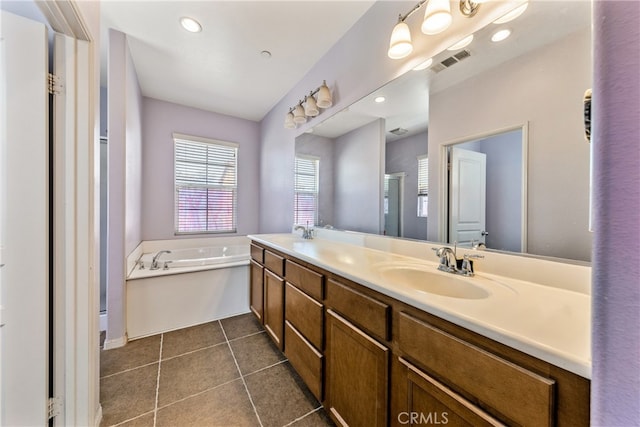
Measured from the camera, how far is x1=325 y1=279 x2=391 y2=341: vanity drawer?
34.9 inches

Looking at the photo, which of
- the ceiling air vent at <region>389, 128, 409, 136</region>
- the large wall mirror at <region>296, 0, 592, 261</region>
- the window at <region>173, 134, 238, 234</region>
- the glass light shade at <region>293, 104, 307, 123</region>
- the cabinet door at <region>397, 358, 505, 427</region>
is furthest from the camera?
the window at <region>173, 134, 238, 234</region>

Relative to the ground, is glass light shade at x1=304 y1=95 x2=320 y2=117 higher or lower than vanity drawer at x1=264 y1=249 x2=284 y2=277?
higher

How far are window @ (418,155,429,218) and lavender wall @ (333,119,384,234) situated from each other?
1.04ft

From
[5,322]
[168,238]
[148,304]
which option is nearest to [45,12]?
[5,322]

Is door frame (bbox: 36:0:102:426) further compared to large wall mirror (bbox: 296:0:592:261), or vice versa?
door frame (bbox: 36:0:102:426)

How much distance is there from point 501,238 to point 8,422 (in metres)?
2.22

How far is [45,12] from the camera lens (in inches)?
37.9

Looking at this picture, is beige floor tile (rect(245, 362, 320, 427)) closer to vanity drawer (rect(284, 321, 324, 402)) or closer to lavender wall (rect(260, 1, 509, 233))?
vanity drawer (rect(284, 321, 324, 402))

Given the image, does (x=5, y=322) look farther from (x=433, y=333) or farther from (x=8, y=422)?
(x=433, y=333)

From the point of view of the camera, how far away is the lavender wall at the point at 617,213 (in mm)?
309

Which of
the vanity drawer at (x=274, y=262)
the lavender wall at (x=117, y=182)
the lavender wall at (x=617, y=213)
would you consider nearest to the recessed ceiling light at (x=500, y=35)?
the lavender wall at (x=617, y=213)

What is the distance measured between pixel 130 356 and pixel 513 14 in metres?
3.15

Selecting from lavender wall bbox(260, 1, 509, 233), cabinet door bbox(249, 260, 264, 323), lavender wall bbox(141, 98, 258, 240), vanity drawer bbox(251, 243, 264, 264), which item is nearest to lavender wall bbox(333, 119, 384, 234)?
lavender wall bbox(260, 1, 509, 233)

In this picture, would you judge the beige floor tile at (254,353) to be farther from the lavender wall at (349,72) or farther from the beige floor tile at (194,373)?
the lavender wall at (349,72)
